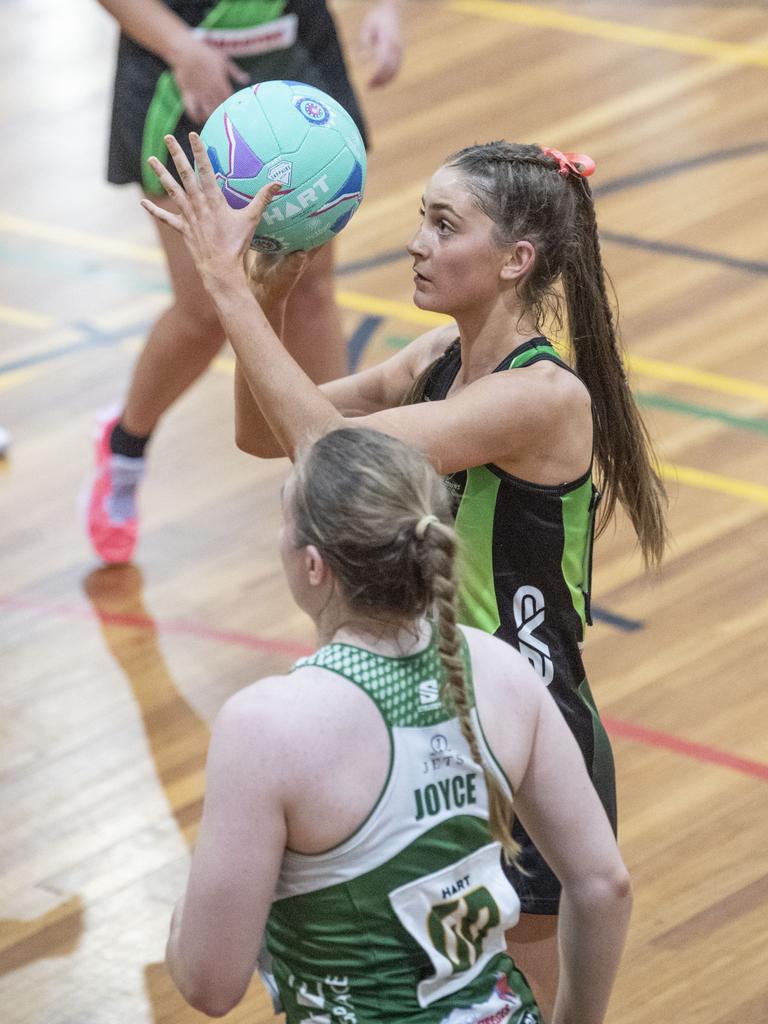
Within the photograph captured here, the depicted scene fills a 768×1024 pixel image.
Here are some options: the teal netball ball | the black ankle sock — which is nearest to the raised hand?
the teal netball ball

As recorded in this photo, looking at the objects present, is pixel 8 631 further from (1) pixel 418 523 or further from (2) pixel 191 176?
(1) pixel 418 523

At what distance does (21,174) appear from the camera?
289 inches

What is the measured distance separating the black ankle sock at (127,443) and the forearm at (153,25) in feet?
3.15

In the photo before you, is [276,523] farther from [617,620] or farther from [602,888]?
[602,888]

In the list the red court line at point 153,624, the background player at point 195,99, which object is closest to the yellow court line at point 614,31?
the background player at point 195,99

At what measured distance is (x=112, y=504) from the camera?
4688mm

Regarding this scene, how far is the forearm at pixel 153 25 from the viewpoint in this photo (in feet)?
13.7

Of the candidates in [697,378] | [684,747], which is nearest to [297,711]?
[684,747]

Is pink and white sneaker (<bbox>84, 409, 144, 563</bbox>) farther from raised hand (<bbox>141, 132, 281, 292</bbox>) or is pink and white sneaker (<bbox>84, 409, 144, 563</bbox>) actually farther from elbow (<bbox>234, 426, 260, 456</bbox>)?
raised hand (<bbox>141, 132, 281, 292</bbox>)

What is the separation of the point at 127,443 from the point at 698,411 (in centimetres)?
168

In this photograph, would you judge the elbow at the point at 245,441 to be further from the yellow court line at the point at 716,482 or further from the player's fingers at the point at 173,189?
the yellow court line at the point at 716,482

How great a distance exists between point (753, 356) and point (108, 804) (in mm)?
2624

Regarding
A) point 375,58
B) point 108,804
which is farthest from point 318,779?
point 375,58

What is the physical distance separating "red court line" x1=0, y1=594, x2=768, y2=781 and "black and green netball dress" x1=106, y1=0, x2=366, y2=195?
3.48ft
